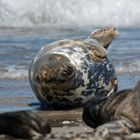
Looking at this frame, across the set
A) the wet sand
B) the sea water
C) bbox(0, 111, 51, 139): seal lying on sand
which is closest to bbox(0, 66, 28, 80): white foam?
the sea water

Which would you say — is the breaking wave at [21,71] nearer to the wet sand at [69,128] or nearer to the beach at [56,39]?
the beach at [56,39]

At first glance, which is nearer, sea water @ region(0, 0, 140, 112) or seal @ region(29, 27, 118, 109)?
seal @ region(29, 27, 118, 109)

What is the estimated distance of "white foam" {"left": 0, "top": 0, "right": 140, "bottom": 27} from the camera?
21.4 m

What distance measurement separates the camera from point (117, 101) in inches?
178

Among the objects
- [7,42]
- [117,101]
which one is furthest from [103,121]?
[7,42]

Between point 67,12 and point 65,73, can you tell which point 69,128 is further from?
point 67,12

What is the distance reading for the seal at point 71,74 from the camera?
5.73 meters

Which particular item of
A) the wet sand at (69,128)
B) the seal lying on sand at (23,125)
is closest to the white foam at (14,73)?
the wet sand at (69,128)

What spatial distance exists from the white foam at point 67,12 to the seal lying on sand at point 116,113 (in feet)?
54.0

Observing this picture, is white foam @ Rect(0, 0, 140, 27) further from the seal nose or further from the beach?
the seal nose

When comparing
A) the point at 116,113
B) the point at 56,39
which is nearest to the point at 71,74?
the point at 116,113

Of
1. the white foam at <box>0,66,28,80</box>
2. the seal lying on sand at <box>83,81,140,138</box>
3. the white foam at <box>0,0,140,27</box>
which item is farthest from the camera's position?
the white foam at <box>0,0,140,27</box>

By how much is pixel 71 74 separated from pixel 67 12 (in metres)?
16.6

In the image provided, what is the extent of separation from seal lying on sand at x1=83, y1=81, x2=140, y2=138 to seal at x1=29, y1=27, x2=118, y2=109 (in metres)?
0.96
